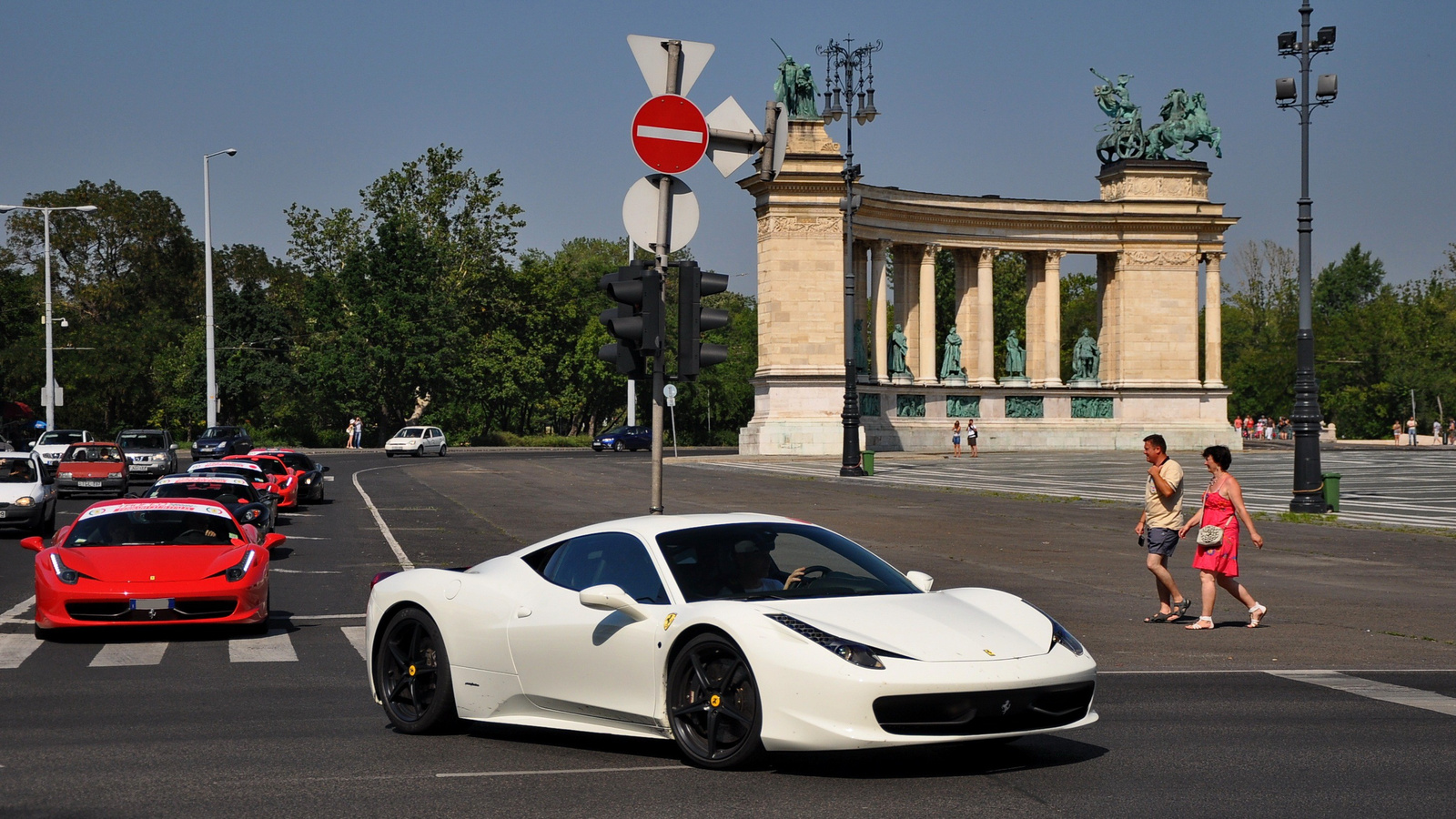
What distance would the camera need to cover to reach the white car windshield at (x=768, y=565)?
791cm

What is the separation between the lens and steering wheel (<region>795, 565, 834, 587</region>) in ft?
26.2

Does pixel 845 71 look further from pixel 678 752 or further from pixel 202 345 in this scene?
pixel 202 345

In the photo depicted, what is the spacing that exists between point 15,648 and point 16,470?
1543 cm

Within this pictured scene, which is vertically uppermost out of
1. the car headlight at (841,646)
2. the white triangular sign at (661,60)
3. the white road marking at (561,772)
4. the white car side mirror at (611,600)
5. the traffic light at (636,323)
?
the white triangular sign at (661,60)

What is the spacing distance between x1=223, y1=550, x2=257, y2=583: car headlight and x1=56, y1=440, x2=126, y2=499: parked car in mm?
26190

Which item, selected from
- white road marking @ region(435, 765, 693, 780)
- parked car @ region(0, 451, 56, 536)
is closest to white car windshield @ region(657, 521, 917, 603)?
white road marking @ region(435, 765, 693, 780)

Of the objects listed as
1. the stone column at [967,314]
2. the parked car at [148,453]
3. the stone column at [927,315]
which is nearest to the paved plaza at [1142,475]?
the stone column at [927,315]

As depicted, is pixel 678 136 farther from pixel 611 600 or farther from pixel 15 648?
pixel 15 648

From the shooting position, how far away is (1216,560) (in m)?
13.8

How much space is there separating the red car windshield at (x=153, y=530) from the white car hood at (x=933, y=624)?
9.04m

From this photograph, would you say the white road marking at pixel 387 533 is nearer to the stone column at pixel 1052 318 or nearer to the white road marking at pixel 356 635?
the white road marking at pixel 356 635

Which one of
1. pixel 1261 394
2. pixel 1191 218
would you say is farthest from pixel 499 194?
pixel 1261 394

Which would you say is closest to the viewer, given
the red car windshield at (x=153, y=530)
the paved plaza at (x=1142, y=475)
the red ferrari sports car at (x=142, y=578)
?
the red ferrari sports car at (x=142, y=578)

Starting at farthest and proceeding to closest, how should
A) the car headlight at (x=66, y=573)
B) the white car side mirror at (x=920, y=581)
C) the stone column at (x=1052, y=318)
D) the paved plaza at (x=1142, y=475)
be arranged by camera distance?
the stone column at (x=1052, y=318) → the paved plaza at (x=1142, y=475) → the car headlight at (x=66, y=573) → the white car side mirror at (x=920, y=581)
